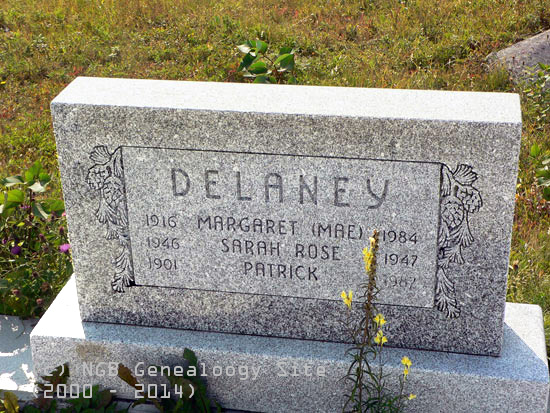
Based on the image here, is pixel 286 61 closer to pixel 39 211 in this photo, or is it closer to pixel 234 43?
pixel 234 43

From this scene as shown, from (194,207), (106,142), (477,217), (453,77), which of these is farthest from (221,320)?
(453,77)

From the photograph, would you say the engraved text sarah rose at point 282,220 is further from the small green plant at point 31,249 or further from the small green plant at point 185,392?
the small green plant at point 31,249

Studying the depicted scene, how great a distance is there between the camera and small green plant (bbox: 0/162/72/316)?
4.09 m

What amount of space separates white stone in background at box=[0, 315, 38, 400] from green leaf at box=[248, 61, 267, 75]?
2.81 m

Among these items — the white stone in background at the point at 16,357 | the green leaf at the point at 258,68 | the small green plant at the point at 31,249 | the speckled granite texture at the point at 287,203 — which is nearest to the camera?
the speckled granite texture at the point at 287,203

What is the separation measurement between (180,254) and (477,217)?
1.31m

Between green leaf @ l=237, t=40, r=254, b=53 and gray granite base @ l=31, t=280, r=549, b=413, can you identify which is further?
green leaf @ l=237, t=40, r=254, b=53

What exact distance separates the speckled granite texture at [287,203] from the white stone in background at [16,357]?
20.4 inches

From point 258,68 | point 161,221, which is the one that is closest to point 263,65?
point 258,68

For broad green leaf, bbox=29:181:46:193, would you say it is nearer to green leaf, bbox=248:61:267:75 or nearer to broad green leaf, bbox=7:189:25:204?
broad green leaf, bbox=7:189:25:204

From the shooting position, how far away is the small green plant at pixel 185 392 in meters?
3.27

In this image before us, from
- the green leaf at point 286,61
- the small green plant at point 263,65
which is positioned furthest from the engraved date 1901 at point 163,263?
the green leaf at point 286,61

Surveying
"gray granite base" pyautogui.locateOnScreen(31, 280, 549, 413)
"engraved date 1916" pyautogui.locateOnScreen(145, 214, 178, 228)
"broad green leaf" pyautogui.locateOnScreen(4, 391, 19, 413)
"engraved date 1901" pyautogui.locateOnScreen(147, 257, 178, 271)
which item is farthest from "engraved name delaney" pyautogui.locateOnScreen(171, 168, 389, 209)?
"broad green leaf" pyautogui.locateOnScreen(4, 391, 19, 413)

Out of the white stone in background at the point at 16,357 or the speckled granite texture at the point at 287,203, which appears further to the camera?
the white stone in background at the point at 16,357
